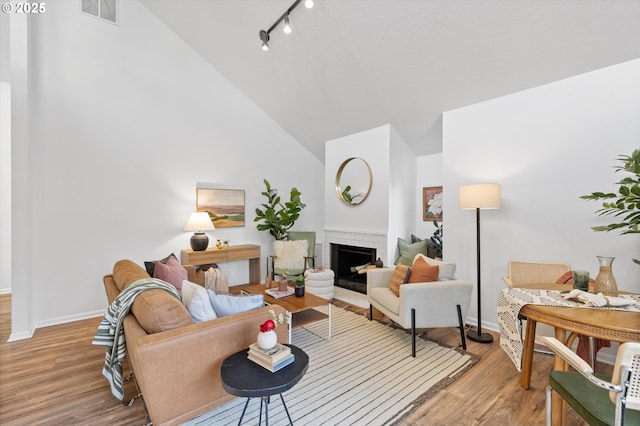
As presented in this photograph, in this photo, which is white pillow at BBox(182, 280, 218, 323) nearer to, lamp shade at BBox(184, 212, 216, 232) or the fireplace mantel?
lamp shade at BBox(184, 212, 216, 232)

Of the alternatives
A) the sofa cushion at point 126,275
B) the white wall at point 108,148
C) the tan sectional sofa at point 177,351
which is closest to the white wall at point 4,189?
the white wall at point 108,148

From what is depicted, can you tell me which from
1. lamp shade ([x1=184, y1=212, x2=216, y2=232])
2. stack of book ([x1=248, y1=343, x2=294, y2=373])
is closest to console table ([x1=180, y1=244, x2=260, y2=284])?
lamp shade ([x1=184, y1=212, x2=216, y2=232])

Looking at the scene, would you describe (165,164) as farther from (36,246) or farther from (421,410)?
(421,410)

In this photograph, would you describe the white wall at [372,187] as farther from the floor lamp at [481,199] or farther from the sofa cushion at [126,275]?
the sofa cushion at [126,275]

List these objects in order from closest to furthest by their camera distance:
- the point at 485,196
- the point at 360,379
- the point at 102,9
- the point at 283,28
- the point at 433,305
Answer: the point at 360,379 < the point at 433,305 < the point at 485,196 < the point at 283,28 < the point at 102,9

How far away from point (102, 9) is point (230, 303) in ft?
14.4

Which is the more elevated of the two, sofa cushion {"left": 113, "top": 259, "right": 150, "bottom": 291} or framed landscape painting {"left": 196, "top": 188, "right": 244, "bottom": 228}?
framed landscape painting {"left": 196, "top": 188, "right": 244, "bottom": 228}

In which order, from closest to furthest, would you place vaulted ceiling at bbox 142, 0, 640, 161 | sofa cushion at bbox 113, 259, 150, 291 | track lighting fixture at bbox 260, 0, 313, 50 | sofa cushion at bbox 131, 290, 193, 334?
sofa cushion at bbox 131, 290, 193, 334 → sofa cushion at bbox 113, 259, 150, 291 → vaulted ceiling at bbox 142, 0, 640, 161 → track lighting fixture at bbox 260, 0, 313, 50

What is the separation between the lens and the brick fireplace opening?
180 inches

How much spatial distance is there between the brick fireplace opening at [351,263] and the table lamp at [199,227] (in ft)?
7.16

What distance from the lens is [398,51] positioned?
A: 10.1ft

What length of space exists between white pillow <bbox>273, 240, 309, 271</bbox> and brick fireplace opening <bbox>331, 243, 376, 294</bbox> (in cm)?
66

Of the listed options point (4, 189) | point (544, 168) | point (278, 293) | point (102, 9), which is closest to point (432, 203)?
point (544, 168)

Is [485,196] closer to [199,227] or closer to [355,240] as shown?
[355,240]
